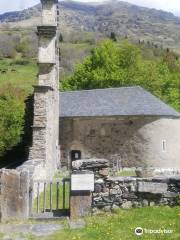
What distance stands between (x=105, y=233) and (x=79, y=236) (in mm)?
484

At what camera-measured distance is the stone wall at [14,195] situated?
10070mm

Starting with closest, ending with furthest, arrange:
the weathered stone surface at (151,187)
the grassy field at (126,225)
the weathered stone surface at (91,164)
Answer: the grassy field at (126,225) < the weathered stone surface at (151,187) < the weathered stone surface at (91,164)

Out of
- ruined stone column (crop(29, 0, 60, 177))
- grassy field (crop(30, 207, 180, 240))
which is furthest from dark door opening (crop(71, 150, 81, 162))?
grassy field (crop(30, 207, 180, 240))

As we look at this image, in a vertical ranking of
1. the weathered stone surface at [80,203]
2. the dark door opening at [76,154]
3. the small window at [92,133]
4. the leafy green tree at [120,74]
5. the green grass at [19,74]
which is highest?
the green grass at [19,74]

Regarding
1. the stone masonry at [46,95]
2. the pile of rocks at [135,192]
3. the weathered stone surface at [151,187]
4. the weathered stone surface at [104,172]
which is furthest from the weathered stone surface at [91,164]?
the stone masonry at [46,95]

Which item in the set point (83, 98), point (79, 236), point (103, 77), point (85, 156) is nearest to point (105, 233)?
Result: point (79, 236)

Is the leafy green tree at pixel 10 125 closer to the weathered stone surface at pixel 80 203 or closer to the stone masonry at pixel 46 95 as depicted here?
the stone masonry at pixel 46 95

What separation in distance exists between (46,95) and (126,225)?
39.2ft

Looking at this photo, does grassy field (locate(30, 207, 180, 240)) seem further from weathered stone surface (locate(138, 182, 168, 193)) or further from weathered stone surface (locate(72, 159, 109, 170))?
weathered stone surface (locate(72, 159, 109, 170))

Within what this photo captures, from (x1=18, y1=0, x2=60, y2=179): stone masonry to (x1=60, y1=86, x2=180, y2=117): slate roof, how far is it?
6.35 m

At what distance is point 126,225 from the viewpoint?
9125 mm

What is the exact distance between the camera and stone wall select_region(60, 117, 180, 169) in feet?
97.5

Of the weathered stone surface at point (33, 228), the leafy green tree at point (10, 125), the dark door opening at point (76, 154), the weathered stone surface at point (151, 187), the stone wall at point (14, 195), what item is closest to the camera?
the weathered stone surface at point (33, 228)

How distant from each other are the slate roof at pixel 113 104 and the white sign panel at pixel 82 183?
777 inches
